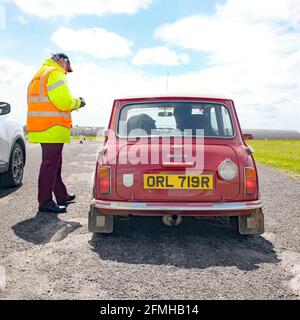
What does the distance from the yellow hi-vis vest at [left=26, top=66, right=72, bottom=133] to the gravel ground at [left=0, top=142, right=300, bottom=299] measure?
4.21 feet

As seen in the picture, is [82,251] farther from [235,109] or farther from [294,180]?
[294,180]

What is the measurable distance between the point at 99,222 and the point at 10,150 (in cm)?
351

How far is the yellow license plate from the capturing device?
13.0 ft

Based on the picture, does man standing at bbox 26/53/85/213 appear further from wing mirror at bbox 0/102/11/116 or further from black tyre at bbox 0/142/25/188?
black tyre at bbox 0/142/25/188

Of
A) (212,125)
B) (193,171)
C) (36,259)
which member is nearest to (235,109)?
(212,125)

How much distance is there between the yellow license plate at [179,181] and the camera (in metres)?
3.95

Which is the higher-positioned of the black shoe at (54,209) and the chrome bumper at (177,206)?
the chrome bumper at (177,206)

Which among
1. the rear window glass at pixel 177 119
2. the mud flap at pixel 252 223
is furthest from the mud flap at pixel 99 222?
the mud flap at pixel 252 223

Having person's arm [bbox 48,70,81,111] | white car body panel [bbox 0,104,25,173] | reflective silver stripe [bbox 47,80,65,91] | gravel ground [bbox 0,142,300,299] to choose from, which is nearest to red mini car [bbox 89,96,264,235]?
gravel ground [bbox 0,142,300,299]

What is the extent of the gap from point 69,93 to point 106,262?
270cm

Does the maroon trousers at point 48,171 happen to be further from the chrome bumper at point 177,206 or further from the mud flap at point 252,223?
the mud flap at point 252,223

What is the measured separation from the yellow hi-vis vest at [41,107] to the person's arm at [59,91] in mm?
14
